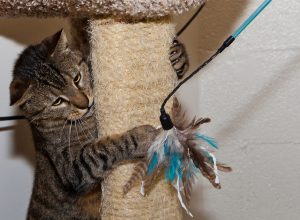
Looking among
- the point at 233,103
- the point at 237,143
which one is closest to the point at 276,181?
the point at 237,143

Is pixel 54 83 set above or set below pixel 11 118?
above

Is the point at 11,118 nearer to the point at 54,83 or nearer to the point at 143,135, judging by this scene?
the point at 54,83

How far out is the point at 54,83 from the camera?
40.8 inches

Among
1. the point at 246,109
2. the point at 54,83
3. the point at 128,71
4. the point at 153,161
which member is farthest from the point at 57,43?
the point at 246,109

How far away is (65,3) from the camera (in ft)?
2.56

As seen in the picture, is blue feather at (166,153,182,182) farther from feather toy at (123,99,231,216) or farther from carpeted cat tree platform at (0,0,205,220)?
carpeted cat tree platform at (0,0,205,220)

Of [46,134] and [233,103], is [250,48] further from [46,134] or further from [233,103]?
[46,134]

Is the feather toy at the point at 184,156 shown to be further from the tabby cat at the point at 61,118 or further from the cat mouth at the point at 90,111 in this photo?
the cat mouth at the point at 90,111

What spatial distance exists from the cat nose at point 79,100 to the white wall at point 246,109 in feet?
1.03

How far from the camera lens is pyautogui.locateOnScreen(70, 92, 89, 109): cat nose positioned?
104 cm

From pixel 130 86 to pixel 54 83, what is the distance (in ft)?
0.74

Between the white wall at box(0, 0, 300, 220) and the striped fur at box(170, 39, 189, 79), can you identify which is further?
the white wall at box(0, 0, 300, 220)

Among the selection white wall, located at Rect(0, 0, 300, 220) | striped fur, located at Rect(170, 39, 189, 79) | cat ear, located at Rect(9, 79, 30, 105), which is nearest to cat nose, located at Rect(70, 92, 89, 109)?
cat ear, located at Rect(9, 79, 30, 105)

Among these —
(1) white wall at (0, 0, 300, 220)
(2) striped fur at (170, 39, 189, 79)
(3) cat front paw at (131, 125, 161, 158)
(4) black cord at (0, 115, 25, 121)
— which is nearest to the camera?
(3) cat front paw at (131, 125, 161, 158)
